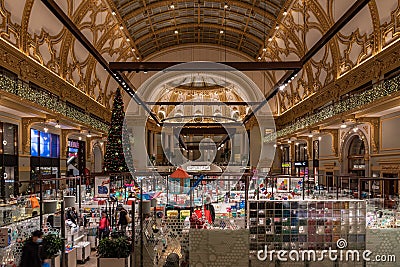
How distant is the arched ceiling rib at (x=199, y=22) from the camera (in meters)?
25.1

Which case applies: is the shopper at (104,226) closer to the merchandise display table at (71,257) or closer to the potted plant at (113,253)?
the merchandise display table at (71,257)

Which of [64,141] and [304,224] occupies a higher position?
[64,141]

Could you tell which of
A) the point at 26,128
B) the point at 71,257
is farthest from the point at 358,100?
the point at 26,128

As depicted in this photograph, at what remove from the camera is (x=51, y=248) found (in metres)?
8.59

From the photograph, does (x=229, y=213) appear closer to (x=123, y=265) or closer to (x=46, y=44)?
(x=123, y=265)

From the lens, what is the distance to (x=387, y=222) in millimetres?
9562

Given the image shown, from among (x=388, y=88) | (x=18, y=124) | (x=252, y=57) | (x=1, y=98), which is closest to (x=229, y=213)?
(x=388, y=88)

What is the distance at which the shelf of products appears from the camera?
8938 millimetres

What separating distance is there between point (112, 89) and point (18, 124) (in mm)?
15551

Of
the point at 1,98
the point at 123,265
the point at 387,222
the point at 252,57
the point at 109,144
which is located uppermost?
the point at 252,57

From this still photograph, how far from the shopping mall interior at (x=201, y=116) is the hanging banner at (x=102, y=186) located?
38 millimetres

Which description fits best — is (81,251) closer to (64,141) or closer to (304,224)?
(304,224)

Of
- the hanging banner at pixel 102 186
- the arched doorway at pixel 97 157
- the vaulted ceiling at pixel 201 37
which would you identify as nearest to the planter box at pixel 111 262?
the hanging banner at pixel 102 186

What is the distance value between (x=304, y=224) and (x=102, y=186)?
6930 mm
